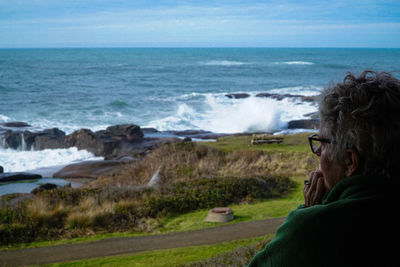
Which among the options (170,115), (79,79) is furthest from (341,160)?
(79,79)

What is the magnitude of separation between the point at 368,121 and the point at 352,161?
20 centimetres

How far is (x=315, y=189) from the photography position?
89.7 inches

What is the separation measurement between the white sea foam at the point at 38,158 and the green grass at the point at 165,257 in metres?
19.0

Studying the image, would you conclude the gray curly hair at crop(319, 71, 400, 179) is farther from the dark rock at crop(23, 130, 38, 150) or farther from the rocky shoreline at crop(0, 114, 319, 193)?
the dark rock at crop(23, 130, 38, 150)

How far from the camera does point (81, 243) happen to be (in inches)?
333

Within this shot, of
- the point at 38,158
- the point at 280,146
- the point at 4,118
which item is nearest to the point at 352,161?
the point at 280,146

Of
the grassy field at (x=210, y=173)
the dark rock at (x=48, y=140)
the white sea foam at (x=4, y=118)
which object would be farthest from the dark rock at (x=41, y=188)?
the white sea foam at (x=4, y=118)

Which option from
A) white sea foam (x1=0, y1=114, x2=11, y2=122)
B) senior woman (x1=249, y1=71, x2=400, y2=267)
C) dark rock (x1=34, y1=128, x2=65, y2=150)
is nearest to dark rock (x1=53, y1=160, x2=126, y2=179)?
dark rock (x1=34, y1=128, x2=65, y2=150)

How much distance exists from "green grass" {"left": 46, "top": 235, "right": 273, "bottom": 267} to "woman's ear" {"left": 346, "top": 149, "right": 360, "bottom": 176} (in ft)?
17.6

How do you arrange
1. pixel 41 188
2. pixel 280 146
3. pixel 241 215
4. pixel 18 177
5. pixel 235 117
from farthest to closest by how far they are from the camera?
pixel 235 117
pixel 18 177
pixel 280 146
pixel 41 188
pixel 241 215

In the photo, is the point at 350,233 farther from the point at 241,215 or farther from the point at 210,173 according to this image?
the point at 210,173

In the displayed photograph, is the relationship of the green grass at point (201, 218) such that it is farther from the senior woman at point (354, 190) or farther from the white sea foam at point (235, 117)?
the white sea foam at point (235, 117)

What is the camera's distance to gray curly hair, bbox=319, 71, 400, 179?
72.5 inches

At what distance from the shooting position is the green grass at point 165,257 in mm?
7148
